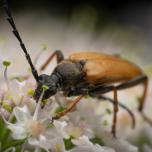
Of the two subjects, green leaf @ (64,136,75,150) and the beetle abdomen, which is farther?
the beetle abdomen

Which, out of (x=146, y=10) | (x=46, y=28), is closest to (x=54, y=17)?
(x=46, y=28)

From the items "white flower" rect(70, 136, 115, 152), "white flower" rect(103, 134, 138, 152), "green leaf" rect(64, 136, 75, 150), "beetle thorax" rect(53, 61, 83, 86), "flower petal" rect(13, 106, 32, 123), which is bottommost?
"white flower" rect(103, 134, 138, 152)

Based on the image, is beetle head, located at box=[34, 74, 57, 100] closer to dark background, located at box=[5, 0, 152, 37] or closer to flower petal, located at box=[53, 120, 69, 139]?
flower petal, located at box=[53, 120, 69, 139]

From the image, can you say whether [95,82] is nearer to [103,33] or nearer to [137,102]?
[137,102]

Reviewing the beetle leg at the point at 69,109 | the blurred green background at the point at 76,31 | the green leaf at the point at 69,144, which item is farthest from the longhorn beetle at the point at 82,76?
the blurred green background at the point at 76,31

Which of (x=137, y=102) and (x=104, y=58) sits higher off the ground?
(x=104, y=58)

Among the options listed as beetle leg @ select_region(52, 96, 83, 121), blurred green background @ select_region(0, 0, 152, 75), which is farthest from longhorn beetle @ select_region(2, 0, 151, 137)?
blurred green background @ select_region(0, 0, 152, 75)

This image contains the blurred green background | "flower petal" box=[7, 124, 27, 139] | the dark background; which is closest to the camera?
"flower petal" box=[7, 124, 27, 139]

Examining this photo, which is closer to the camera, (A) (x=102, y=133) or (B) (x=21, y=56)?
(A) (x=102, y=133)
